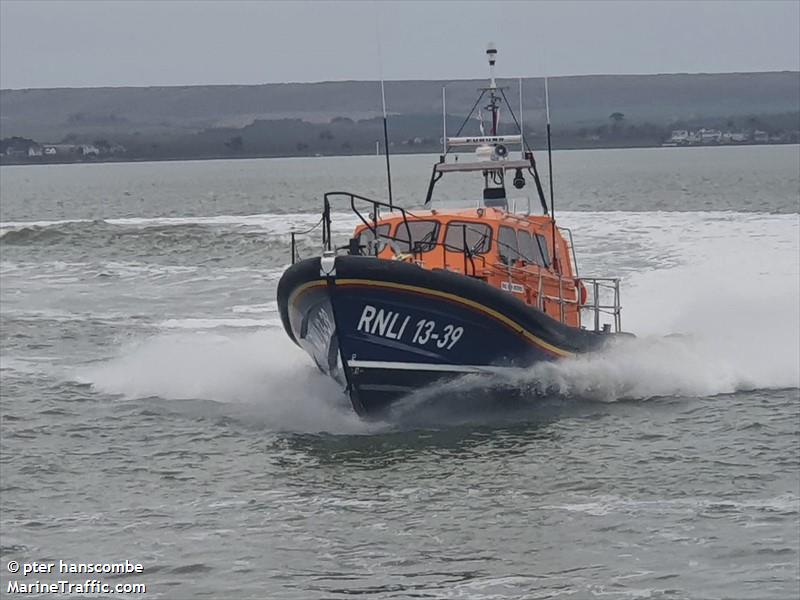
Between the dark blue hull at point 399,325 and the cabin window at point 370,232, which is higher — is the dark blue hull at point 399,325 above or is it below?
below

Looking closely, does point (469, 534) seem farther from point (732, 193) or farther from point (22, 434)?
point (732, 193)

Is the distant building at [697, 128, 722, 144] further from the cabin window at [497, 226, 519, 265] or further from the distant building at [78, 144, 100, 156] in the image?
the cabin window at [497, 226, 519, 265]

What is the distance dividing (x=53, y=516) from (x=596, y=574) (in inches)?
171

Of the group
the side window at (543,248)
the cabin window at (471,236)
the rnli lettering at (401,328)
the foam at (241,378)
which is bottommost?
the foam at (241,378)

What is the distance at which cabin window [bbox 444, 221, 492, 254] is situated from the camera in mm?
14047

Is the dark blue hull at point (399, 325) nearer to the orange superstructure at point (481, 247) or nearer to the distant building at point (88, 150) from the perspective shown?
the orange superstructure at point (481, 247)

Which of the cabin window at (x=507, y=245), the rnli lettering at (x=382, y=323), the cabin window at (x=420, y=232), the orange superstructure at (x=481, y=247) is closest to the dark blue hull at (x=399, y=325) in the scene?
the rnli lettering at (x=382, y=323)

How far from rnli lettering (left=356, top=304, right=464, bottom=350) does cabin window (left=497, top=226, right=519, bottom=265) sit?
4.27 feet

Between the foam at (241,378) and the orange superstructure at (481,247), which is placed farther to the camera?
the foam at (241,378)

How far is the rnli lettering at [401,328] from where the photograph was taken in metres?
12.8

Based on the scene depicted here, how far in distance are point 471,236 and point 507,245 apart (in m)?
0.42

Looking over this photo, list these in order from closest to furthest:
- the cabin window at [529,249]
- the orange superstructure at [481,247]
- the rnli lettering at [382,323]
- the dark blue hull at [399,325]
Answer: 1. the dark blue hull at [399,325]
2. the rnli lettering at [382,323]
3. the orange superstructure at [481,247]
4. the cabin window at [529,249]

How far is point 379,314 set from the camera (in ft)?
42.1

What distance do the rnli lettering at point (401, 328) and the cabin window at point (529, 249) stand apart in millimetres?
1674
